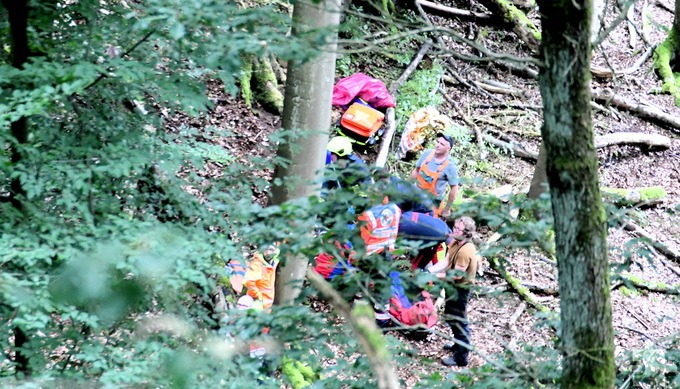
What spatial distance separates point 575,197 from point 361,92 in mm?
7030

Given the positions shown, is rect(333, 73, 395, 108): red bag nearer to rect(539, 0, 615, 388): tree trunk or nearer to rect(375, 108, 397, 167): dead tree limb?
rect(375, 108, 397, 167): dead tree limb

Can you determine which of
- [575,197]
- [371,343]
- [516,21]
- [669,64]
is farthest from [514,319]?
[669,64]

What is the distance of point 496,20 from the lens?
44.6ft

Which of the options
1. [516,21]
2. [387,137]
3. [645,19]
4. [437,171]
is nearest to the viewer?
[437,171]

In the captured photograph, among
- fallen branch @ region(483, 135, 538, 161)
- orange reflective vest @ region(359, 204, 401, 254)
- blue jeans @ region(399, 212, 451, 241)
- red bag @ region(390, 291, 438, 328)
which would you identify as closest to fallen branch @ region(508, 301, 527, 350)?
red bag @ region(390, 291, 438, 328)

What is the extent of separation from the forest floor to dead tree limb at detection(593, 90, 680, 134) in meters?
0.09

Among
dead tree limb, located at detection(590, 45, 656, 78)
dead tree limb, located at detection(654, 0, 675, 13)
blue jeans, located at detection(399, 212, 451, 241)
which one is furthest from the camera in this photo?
dead tree limb, located at detection(654, 0, 675, 13)

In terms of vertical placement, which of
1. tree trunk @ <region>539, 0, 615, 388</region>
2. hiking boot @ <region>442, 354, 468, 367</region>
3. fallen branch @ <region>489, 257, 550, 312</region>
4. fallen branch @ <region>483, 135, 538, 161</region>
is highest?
tree trunk @ <region>539, 0, 615, 388</region>

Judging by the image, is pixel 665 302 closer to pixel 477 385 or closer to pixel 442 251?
pixel 442 251

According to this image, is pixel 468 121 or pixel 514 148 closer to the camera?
pixel 514 148

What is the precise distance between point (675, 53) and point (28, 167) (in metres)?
13.5

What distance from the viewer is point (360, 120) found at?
908cm

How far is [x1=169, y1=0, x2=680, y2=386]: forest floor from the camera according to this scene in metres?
7.79

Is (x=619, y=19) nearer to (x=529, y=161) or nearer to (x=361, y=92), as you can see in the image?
(x=361, y=92)
